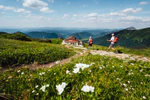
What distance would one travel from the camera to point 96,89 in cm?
399

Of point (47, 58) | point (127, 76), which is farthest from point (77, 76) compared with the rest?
point (47, 58)

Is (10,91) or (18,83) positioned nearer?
(10,91)

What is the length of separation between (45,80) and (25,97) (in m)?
1.03

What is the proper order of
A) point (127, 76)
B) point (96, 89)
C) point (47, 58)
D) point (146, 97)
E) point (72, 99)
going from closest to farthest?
point (72, 99) < point (96, 89) < point (146, 97) < point (127, 76) < point (47, 58)

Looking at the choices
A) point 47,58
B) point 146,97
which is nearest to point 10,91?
point 146,97

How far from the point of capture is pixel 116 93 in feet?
14.1

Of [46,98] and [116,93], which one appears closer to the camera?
[46,98]

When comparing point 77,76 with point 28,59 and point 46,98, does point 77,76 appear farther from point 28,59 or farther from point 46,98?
point 28,59

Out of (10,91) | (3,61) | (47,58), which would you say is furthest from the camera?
(47,58)

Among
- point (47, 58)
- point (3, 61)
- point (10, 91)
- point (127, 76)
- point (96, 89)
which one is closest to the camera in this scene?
point (96, 89)

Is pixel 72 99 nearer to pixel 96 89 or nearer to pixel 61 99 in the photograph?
pixel 61 99

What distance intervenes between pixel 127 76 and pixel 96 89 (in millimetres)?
3029

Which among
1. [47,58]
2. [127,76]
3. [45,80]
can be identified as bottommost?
[47,58]

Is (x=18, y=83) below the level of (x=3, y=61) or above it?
above
